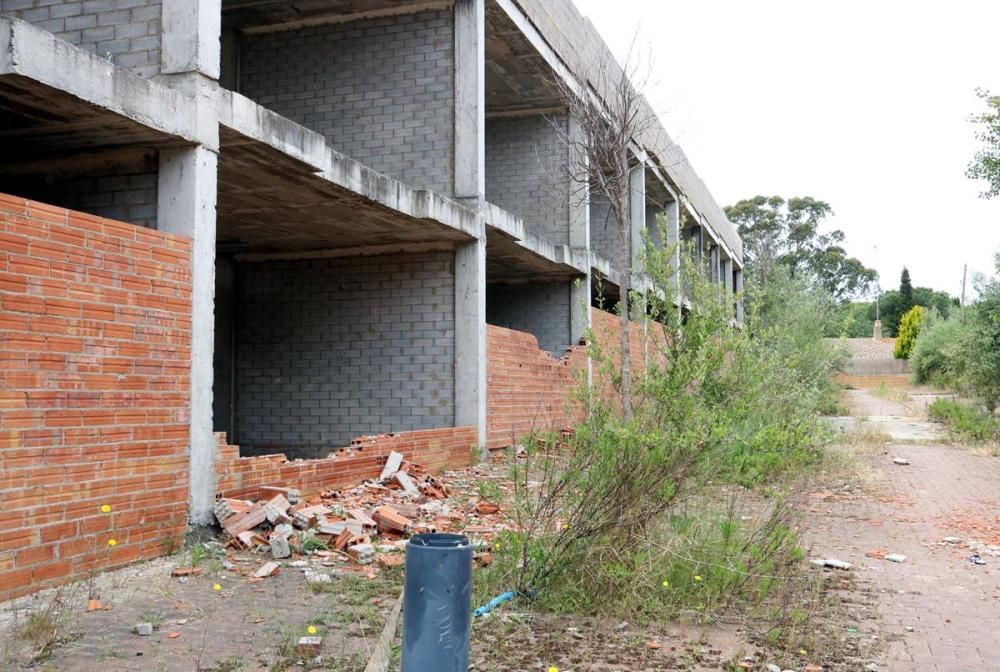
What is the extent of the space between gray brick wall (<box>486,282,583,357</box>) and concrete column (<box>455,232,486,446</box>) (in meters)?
4.89

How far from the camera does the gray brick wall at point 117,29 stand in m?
6.77

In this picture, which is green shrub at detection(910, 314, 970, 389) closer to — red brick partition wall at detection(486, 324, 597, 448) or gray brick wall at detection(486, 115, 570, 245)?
gray brick wall at detection(486, 115, 570, 245)

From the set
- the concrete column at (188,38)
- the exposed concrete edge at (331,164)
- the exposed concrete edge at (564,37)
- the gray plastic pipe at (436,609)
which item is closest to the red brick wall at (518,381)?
the exposed concrete edge at (331,164)

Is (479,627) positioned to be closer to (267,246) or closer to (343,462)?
(343,462)

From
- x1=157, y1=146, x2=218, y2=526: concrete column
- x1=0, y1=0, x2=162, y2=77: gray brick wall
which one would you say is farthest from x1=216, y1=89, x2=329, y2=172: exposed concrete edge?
x1=0, y1=0, x2=162, y2=77: gray brick wall

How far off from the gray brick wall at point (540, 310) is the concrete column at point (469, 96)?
5.15 metres

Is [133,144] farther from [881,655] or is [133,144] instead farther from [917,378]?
[917,378]

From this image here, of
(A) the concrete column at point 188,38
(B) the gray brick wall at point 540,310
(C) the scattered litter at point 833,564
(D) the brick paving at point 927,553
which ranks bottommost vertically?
(D) the brick paving at point 927,553

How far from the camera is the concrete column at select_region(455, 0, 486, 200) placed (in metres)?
11.4

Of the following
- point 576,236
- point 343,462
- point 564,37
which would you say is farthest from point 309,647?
point 576,236

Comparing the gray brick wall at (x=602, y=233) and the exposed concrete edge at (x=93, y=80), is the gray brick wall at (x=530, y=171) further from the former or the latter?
the exposed concrete edge at (x=93, y=80)

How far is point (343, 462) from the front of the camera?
8.81 metres

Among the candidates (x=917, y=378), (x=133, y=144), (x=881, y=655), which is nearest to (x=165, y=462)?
(x=133, y=144)

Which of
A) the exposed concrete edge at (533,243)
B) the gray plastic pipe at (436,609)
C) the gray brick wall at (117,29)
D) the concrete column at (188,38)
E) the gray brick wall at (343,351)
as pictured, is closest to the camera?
the gray plastic pipe at (436,609)
